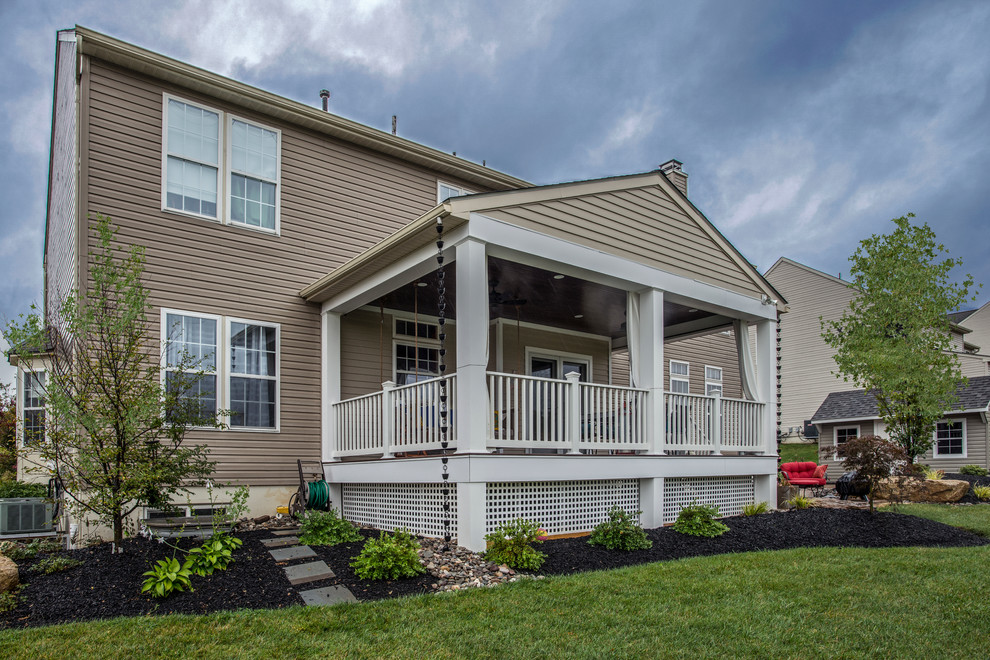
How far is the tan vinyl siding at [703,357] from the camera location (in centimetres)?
1555

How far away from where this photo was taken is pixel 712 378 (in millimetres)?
16641

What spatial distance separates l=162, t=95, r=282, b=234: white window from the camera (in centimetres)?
902

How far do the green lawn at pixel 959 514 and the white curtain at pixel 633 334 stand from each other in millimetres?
4803

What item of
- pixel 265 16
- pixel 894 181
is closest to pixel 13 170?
pixel 265 16

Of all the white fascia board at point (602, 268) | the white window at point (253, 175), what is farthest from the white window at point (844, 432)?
the white window at point (253, 175)

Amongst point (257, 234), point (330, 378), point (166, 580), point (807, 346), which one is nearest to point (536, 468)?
point (330, 378)

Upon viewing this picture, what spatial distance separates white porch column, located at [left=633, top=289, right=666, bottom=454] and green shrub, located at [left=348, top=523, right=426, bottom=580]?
3982 millimetres

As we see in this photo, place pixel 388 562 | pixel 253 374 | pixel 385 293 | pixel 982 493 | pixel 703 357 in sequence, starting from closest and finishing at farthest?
pixel 388 562 < pixel 385 293 < pixel 253 374 < pixel 982 493 < pixel 703 357

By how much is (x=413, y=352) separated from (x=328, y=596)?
5.85 meters

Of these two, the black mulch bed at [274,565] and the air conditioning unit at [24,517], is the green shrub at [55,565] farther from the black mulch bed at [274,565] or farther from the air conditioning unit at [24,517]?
the air conditioning unit at [24,517]

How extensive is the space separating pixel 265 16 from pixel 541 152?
8608 cm

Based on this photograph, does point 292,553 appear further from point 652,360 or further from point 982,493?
point 982,493

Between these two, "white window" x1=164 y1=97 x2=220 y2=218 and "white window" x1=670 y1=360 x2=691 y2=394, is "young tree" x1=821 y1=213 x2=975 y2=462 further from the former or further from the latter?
"white window" x1=164 y1=97 x2=220 y2=218

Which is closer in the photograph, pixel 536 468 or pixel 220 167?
pixel 536 468
